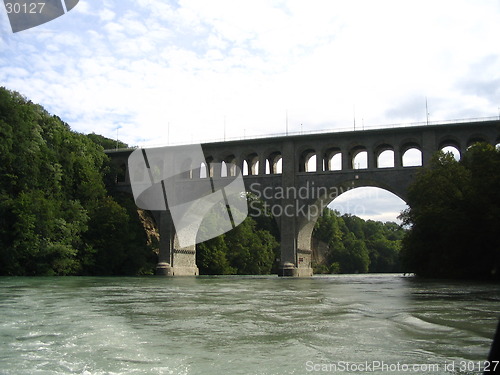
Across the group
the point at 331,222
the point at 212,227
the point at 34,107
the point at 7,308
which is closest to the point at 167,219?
the point at 212,227

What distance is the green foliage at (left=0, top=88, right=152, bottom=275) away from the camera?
36.2 meters

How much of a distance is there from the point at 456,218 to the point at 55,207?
2921 cm

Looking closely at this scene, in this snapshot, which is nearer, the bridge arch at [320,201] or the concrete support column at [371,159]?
the concrete support column at [371,159]

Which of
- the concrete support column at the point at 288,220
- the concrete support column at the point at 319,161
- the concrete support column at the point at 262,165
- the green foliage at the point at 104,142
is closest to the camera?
the concrete support column at the point at 319,161

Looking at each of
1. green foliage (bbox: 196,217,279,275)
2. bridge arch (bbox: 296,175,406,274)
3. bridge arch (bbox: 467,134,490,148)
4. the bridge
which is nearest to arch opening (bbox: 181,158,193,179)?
the bridge

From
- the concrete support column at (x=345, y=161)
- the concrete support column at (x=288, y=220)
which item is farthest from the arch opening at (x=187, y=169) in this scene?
the concrete support column at (x=345, y=161)

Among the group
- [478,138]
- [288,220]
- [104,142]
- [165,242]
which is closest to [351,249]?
[104,142]

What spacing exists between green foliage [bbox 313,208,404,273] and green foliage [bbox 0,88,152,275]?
1968 inches

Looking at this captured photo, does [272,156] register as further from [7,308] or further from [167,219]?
[7,308]

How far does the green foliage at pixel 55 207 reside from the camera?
36219 mm

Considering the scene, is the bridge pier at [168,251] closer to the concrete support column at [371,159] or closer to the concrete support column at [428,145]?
the concrete support column at [371,159]

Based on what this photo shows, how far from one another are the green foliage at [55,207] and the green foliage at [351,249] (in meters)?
50.0

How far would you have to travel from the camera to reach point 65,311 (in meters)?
10.7

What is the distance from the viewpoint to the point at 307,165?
44.4 meters
